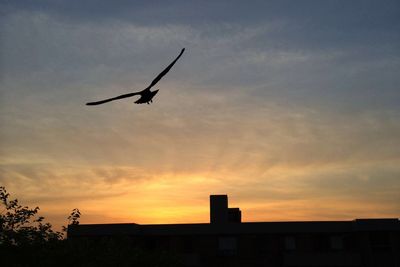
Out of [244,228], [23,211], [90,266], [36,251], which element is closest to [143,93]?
[90,266]

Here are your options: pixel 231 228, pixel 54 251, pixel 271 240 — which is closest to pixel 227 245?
pixel 231 228

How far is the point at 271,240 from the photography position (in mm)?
39750

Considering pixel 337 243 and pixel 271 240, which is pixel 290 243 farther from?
pixel 337 243

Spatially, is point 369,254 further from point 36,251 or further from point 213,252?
point 36,251

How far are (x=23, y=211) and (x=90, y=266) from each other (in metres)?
8.51

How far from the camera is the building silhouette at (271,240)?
37344 mm

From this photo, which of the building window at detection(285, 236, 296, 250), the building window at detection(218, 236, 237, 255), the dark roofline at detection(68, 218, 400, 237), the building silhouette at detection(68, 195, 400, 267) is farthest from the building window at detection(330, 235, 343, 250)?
the building window at detection(218, 236, 237, 255)

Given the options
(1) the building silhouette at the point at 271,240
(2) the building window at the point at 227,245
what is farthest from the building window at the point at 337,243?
(2) the building window at the point at 227,245

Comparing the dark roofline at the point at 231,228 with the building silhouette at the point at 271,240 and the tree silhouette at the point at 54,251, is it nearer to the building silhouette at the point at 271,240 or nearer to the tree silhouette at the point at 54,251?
the building silhouette at the point at 271,240

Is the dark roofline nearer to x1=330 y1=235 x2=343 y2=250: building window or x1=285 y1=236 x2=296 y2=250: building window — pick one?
x1=285 y1=236 x2=296 y2=250: building window

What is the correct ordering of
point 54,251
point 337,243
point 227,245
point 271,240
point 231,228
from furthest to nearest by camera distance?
point 227,245 → point 231,228 → point 271,240 → point 337,243 → point 54,251

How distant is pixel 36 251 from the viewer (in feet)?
75.8

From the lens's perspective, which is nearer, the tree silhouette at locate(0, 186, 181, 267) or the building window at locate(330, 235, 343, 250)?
the tree silhouette at locate(0, 186, 181, 267)

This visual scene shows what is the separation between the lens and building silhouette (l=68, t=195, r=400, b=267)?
123 ft
